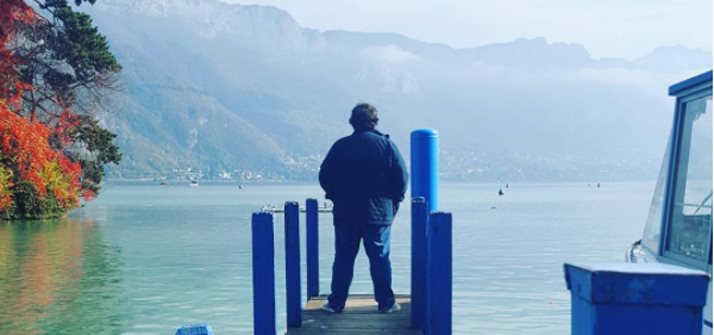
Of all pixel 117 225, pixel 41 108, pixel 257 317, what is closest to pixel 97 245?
pixel 41 108

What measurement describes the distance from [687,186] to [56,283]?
54.5 feet

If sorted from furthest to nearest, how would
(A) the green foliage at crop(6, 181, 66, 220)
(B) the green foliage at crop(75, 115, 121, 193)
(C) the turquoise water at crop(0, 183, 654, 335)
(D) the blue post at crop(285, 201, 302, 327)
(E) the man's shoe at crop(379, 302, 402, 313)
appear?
1. (B) the green foliage at crop(75, 115, 121, 193)
2. (A) the green foliage at crop(6, 181, 66, 220)
3. (C) the turquoise water at crop(0, 183, 654, 335)
4. (E) the man's shoe at crop(379, 302, 402, 313)
5. (D) the blue post at crop(285, 201, 302, 327)

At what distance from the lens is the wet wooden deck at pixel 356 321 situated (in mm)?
8328

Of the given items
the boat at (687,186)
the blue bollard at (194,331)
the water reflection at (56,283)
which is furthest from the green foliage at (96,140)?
the blue bollard at (194,331)

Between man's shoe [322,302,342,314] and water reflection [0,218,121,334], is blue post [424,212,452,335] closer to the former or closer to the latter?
man's shoe [322,302,342,314]

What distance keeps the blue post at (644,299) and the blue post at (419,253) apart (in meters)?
4.94

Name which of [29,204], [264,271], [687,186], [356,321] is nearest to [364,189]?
[356,321]

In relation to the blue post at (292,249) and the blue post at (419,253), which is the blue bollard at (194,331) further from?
the blue post at (292,249)

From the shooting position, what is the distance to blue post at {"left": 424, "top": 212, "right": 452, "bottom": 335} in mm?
7160

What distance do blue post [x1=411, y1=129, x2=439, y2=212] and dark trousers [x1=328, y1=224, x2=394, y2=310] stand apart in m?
1.24

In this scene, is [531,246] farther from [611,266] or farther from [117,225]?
[611,266]

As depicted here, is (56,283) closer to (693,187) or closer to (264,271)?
(264,271)

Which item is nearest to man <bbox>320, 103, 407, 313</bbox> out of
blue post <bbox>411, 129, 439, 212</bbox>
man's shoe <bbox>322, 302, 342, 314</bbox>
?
man's shoe <bbox>322, 302, 342, 314</bbox>

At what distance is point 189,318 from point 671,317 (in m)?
13.3
